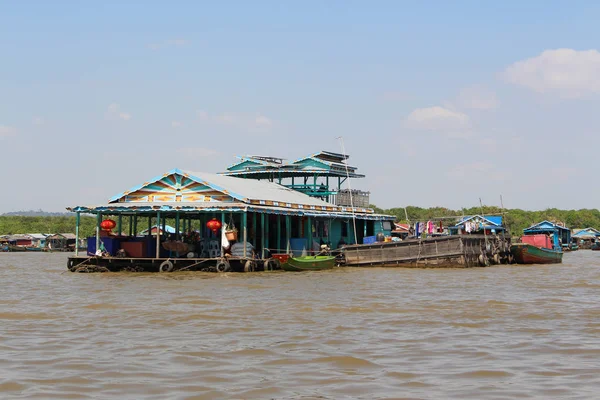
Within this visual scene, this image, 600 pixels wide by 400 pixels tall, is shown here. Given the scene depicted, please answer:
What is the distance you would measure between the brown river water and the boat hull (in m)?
18.6

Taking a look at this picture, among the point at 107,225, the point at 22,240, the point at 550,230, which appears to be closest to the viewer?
the point at 107,225

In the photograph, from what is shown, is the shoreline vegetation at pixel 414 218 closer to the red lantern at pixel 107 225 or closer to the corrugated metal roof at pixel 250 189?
the corrugated metal roof at pixel 250 189

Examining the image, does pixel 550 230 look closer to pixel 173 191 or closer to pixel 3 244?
pixel 173 191

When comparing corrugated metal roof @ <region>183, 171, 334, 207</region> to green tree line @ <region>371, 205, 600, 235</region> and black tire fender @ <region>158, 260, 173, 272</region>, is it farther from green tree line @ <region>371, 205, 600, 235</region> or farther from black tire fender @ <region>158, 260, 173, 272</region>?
green tree line @ <region>371, 205, 600, 235</region>

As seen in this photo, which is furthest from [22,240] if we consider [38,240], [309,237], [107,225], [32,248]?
[309,237]

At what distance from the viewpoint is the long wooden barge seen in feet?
108

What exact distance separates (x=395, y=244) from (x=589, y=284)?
1172 centimetres

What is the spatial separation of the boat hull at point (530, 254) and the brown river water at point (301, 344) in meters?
18.6

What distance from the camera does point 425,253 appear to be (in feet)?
109

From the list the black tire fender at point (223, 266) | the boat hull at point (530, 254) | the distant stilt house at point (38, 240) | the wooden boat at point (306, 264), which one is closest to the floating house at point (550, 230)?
the boat hull at point (530, 254)

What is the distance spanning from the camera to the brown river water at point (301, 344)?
8.11 m

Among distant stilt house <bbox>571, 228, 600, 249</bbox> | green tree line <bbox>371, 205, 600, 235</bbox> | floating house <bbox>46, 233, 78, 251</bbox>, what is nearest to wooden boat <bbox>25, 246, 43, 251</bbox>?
floating house <bbox>46, 233, 78, 251</bbox>

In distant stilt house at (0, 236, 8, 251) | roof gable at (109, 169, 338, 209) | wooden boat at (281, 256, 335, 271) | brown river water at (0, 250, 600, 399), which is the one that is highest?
roof gable at (109, 169, 338, 209)

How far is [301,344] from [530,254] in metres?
31.2
